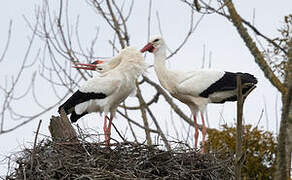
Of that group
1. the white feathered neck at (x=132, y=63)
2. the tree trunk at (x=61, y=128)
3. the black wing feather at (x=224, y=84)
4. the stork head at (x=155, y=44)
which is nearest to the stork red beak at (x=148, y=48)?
the stork head at (x=155, y=44)

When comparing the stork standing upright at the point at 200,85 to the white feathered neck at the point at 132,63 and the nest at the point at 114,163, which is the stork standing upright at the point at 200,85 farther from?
the nest at the point at 114,163

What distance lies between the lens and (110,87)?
6.53m

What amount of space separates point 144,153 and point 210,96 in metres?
1.99

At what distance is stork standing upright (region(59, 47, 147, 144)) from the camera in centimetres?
655

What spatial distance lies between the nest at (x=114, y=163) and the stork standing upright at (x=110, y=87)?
1.72m

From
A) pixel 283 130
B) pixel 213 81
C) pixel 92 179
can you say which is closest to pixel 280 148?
pixel 283 130

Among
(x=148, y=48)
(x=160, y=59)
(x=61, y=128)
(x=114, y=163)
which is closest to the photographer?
(x=114, y=163)

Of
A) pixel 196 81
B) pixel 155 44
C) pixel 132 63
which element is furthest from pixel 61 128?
pixel 155 44

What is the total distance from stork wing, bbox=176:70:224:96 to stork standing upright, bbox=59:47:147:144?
0.50 m

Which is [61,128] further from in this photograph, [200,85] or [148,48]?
[148,48]

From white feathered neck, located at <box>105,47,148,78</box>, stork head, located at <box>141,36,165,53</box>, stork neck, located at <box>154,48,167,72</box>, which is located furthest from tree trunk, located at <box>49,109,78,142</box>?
stork head, located at <box>141,36,165,53</box>

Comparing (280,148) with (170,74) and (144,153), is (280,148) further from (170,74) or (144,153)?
(170,74)

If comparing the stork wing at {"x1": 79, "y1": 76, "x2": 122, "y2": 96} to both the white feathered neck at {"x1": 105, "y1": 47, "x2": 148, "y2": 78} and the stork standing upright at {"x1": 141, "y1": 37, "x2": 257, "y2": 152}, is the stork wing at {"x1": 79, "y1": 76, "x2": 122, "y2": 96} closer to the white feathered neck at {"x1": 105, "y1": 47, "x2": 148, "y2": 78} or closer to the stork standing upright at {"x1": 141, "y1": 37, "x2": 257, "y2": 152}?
the white feathered neck at {"x1": 105, "y1": 47, "x2": 148, "y2": 78}

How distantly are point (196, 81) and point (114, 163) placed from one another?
2.14 metres
